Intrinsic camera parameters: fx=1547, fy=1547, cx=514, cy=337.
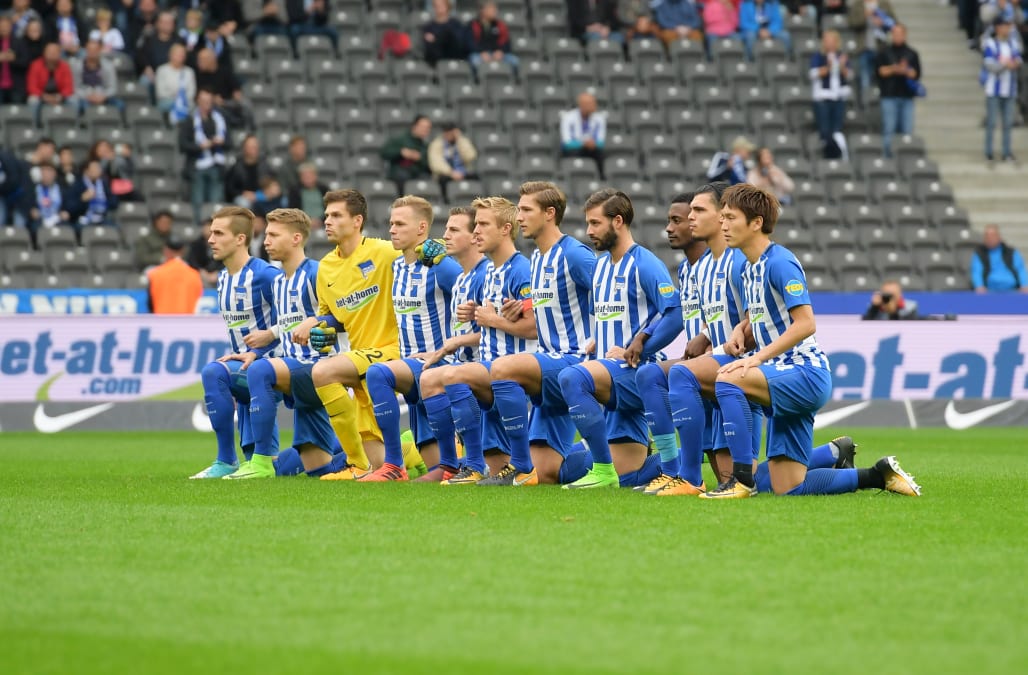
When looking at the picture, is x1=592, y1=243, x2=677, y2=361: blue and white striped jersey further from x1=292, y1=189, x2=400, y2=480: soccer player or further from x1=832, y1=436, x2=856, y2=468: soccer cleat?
x1=292, y1=189, x2=400, y2=480: soccer player

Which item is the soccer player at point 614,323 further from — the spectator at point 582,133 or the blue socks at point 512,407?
the spectator at point 582,133

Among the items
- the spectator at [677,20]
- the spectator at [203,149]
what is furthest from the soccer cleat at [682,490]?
the spectator at [677,20]

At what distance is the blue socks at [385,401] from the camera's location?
34.9ft

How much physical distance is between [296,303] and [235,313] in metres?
0.61

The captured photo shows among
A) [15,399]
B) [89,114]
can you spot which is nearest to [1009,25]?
[89,114]

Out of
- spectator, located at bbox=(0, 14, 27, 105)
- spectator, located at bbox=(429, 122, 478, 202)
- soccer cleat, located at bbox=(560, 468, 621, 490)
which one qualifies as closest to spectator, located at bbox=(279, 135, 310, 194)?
spectator, located at bbox=(429, 122, 478, 202)

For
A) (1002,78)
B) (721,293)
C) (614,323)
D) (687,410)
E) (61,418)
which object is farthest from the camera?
(1002,78)

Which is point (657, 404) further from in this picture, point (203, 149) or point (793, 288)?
point (203, 149)

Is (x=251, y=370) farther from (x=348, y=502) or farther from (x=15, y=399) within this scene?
(x=15, y=399)

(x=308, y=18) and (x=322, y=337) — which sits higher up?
(x=308, y=18)

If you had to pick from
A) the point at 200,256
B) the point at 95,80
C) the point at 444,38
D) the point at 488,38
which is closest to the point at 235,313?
the point at 200,256

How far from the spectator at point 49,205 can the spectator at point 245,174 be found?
2.21 meters

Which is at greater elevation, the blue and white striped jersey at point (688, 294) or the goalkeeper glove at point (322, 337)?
the blue and white striped jersey at point (688, 294)

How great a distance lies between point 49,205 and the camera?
20.9m
